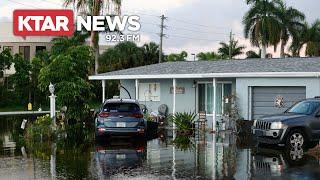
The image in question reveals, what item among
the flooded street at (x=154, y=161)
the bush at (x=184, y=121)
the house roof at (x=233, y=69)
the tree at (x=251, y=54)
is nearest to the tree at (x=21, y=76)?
the house roof at (x=233, y=69)

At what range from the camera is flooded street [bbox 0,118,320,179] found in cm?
1252

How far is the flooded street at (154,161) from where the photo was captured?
1252cm

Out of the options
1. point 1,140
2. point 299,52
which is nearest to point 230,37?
point 299,52

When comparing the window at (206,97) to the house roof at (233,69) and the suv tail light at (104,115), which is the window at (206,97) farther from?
the suv tail light at (104,115)

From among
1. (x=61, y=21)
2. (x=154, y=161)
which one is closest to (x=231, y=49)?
(x=61, y=21)

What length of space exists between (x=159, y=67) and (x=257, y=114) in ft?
23.7

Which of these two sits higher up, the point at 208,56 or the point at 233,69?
the point at 208,56

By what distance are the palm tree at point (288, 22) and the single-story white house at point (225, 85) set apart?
24.6 meters

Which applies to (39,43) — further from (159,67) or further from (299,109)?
(299,109)

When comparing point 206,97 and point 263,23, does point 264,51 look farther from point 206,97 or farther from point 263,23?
point 206,97

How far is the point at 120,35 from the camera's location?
3812cm

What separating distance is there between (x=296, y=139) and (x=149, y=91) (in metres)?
13.0

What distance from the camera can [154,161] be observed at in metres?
14.7

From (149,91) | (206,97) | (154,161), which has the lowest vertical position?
(154,161)
